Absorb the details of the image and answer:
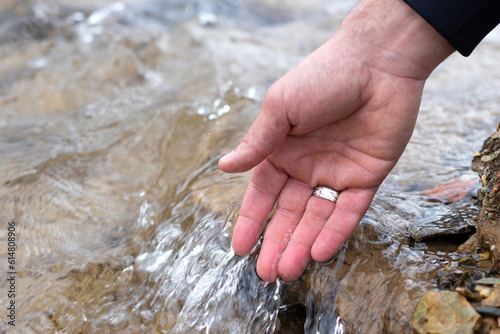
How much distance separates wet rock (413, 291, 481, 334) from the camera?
64.1 inches

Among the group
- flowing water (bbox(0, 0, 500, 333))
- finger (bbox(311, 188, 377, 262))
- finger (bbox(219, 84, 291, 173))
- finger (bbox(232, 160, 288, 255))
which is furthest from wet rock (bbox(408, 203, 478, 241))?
finger (bbox(219, 84, 291, 173))

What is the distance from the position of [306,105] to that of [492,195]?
3.24ft

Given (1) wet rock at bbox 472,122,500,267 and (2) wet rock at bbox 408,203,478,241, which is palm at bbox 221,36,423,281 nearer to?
(2) wet rock at bbox 408,203,478,241

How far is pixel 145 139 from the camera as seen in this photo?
164 inches

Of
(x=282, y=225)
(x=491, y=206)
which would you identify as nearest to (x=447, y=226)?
(x=491, y=206)

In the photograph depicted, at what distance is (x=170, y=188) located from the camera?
11.4 ft

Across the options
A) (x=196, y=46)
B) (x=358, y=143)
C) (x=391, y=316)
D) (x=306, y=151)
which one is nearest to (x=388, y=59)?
(x=358, y=143)

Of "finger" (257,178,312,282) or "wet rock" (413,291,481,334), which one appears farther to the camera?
"finger" (257,178,312,282)

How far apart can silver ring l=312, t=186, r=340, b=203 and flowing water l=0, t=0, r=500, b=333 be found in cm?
22

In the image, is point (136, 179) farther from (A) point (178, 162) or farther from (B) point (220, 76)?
(B) point (220, 76)

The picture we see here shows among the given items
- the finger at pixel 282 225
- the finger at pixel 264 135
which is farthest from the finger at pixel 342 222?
the finger at pixel 264 135

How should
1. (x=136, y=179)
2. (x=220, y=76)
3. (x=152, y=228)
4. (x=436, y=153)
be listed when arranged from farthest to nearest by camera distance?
(x=220, y=76)
(x=136, y=179)
(x=436, y=153)
(x=152, y=228)

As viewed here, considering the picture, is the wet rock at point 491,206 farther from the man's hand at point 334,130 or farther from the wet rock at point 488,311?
the man's hand at point 334,130

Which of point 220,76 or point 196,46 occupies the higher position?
point 220,76
